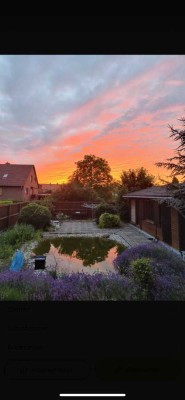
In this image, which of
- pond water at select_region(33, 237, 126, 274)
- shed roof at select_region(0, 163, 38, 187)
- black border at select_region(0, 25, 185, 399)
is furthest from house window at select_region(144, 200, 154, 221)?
black border at select_region(0, 25, 185, 399)

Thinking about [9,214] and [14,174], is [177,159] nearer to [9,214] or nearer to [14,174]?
[14,174]

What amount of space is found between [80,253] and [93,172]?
4373 millimetres

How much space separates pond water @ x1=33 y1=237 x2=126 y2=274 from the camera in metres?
3.55

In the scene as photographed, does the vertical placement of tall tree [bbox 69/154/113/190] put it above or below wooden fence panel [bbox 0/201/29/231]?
above

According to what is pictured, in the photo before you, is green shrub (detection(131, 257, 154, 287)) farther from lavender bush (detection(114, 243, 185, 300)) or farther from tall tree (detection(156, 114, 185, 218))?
tall tree (detection(156, 114, 185, 218))

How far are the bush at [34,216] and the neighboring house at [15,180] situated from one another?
1.17 ft

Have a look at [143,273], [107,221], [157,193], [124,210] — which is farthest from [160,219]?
[143,273]

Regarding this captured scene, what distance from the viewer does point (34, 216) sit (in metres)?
7.10

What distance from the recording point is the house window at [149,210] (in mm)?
6976

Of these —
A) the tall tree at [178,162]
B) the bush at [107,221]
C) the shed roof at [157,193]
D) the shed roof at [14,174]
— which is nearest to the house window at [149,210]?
the shed roof at [157,193]

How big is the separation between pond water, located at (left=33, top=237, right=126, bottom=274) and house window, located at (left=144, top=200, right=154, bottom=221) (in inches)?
71.7
